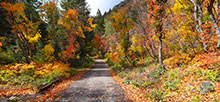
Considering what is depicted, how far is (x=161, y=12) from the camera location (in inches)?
294

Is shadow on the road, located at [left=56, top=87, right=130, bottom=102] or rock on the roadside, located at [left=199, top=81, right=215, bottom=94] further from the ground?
rock on the roadside, located at [left=199, top=81, right=215, bottom=94]

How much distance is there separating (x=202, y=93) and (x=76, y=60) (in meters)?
15.6

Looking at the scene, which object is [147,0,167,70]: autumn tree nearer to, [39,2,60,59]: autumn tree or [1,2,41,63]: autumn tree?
[1,2,41,63]: autumn tree

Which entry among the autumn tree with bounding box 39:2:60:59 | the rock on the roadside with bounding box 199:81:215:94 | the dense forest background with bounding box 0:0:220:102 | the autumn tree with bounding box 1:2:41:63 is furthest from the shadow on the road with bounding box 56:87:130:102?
the autumn tree with bounding box 39:2:60:59

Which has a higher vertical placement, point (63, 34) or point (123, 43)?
point (63, 34)

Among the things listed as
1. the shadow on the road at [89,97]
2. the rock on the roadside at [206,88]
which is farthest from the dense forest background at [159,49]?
the shadow on the road at [89,97]

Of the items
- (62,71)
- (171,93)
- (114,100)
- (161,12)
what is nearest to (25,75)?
(62,71)

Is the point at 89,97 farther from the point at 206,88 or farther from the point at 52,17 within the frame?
the point at 52,17

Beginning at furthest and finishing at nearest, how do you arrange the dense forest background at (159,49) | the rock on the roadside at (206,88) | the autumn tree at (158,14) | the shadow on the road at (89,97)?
1. the autumn tree at (158,14)
2. the shadow on the road at (89,97)
3. the dense forest background at (159,49)
4. the rock on the roadside at (206,88)

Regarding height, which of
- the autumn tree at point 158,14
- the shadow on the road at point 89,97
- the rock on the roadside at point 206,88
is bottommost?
the shadow on the road at point 89,97

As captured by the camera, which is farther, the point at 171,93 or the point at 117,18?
the point at 117,18

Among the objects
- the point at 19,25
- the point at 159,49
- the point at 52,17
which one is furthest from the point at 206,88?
the point at 52,17

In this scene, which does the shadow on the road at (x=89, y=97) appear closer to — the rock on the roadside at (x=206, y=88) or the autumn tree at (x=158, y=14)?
the rock on the roadside at (x=206, y=88)

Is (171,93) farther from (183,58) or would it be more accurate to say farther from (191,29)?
(191,29)
